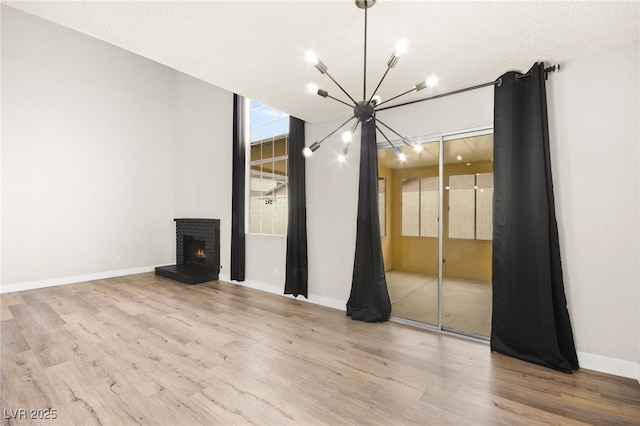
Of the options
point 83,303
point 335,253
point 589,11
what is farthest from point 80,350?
point 589,11

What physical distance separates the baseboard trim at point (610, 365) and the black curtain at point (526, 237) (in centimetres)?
13

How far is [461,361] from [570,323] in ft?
3.41

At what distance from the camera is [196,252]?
6504 millimetres

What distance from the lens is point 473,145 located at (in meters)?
3.41

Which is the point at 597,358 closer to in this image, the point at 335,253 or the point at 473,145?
the point at 473,145

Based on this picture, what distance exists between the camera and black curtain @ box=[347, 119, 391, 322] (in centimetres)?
363

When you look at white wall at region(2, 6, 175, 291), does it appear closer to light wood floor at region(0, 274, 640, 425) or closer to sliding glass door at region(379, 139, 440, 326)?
light wood floor at region(0, 274, 640, 425)

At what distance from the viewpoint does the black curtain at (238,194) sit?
211 inches

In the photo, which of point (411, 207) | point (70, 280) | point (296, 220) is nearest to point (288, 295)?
point (296, 220)

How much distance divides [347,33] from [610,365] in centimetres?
363

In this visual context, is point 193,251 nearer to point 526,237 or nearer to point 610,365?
point 526,237

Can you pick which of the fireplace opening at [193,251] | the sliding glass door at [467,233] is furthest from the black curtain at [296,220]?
the fireplace opening at [193,251]

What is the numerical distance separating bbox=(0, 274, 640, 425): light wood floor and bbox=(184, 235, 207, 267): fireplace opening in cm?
266

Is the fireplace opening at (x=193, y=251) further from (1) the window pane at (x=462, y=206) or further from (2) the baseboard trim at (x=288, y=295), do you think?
(1) the window pane at (x=462, y=206)
